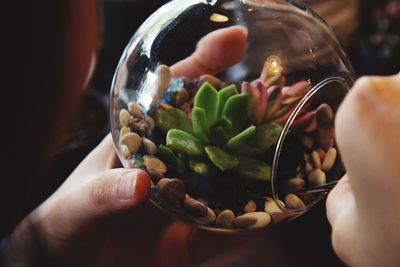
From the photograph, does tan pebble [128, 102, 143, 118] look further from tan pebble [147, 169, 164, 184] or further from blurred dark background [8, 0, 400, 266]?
blurred dark background [8, 0, 400, 266]

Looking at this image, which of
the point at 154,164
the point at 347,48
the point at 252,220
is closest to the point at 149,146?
the point at 154,164

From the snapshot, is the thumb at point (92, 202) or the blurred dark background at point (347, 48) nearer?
the thumb at point (92, 202)

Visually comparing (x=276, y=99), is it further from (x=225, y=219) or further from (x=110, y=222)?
(x=110, y=222)

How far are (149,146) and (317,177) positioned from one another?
0.55ft

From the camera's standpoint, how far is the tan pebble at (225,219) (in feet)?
1.60

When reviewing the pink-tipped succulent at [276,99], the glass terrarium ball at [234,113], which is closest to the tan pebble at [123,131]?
the glass terrarium ball at [234,113]

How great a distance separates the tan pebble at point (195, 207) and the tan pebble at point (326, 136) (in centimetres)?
13

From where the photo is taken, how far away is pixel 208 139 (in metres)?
0.49

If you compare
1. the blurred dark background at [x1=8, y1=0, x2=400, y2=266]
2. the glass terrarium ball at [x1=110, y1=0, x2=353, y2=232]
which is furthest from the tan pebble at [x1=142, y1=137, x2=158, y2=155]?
the blurred dark background at [x1=8, y1=0, x2=400, y2=266]

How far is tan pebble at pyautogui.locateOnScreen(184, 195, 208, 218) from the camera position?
0.49 meters

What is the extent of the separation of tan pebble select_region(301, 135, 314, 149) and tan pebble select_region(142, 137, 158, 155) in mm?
141

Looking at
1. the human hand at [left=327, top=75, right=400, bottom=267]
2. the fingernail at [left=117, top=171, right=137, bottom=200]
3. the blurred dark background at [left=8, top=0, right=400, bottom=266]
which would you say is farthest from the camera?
the blurred dark background at [left=8, top=0, right=400, bottom=266]

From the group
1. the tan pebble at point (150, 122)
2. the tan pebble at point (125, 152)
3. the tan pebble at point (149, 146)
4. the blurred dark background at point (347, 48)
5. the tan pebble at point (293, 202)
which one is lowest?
the blurred dark background at point (347, 48)

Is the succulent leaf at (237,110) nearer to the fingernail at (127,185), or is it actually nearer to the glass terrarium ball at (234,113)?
the glass terrarium ball at (234,113)
